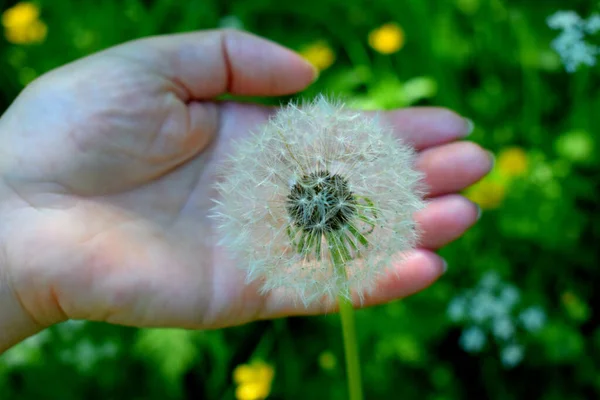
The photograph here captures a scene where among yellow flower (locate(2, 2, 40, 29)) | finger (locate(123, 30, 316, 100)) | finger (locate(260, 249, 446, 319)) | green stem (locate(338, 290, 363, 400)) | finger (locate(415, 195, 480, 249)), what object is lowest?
green stem (locate(338, 290, 363, 400))

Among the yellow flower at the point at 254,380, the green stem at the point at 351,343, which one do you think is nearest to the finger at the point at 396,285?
the green stem at the point at 351,343

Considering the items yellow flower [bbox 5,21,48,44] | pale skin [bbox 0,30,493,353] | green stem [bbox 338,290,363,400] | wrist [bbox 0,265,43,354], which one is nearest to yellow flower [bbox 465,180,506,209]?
pale skin [bbox 0,30,493,353]

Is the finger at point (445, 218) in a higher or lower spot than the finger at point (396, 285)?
higher

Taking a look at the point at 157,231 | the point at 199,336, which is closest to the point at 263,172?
the point at 157,231

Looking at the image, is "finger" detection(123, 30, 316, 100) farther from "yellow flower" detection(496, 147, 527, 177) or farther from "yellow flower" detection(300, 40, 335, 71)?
"yellow flower" detection(496, 147, 527, 177)

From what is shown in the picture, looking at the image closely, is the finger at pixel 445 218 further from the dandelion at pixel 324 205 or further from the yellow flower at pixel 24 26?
the yellow flower at pixel 24 26

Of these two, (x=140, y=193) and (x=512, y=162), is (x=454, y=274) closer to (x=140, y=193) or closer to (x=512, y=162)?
(x=512, y=162)

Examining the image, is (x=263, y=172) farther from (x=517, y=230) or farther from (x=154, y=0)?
(x=154, y=0)
